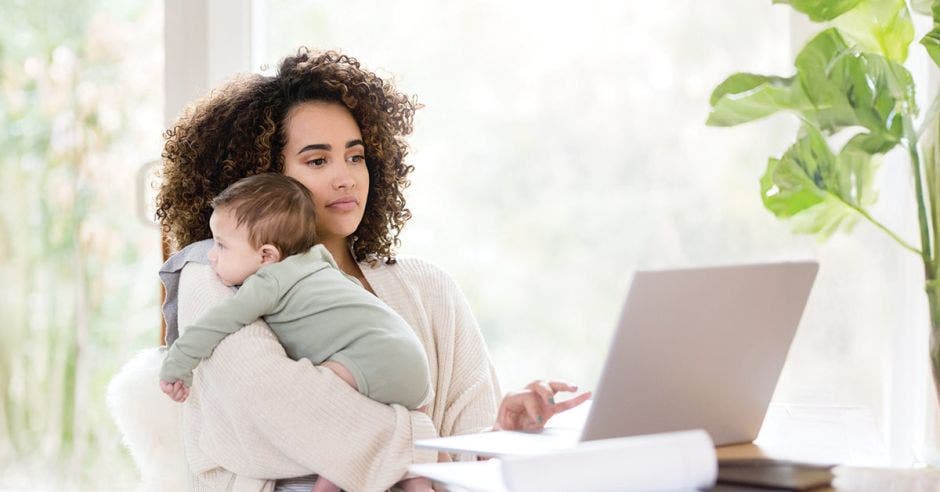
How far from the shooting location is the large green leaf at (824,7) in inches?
76.6

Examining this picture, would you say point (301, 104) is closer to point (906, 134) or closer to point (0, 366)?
point (906, 134)

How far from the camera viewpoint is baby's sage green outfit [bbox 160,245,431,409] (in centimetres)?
176

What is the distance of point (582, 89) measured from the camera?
101 inches

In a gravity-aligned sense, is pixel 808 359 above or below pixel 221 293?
below

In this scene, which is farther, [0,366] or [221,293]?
[0,366]

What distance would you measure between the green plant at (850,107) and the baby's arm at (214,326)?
0.88 m

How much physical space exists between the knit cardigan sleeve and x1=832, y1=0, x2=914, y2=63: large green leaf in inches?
42.9

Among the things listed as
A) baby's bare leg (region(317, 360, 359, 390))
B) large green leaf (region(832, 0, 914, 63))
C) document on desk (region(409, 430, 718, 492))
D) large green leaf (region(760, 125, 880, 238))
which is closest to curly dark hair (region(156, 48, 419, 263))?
baby's bare leg (region(317, 360, 359, 390))

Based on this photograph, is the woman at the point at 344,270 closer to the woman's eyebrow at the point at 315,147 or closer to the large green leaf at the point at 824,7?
the woman's eyebrow at the point at 315,147

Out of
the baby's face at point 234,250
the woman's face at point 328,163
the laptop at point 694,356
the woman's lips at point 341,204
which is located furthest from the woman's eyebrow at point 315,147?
the laptop at point 694,356

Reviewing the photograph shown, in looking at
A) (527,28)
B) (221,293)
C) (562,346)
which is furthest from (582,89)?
(221,293)

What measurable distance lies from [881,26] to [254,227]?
1213 millimetres

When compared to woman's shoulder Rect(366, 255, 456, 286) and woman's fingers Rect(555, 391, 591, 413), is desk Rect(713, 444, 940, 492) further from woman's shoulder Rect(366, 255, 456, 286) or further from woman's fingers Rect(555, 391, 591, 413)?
woman's shoulder Rect(366, 255, 456, 286)

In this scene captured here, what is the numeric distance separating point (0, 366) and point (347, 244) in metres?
1.20
